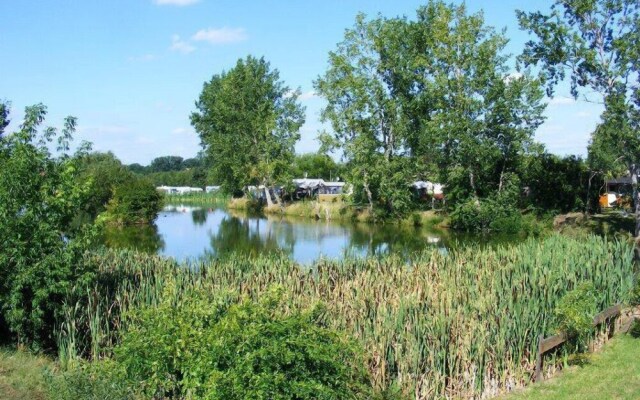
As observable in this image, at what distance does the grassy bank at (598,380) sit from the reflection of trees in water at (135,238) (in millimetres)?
18609

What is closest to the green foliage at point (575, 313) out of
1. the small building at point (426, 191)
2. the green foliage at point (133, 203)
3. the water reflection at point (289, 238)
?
the water reflection at point (289, 238)

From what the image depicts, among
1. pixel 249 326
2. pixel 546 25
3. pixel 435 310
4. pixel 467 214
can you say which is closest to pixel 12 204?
pixel 249 326

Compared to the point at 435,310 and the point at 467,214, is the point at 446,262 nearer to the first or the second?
the point at 435,310

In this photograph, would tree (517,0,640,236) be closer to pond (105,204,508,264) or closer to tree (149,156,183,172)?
pond (105,204,508,264)

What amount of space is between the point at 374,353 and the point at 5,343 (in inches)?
240

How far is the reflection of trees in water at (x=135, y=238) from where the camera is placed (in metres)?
27.3

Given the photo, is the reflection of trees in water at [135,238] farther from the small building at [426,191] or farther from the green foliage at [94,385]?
the small building at [426,191]

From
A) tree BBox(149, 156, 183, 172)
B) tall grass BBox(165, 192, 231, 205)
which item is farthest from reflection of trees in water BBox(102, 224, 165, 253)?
tree BBox(149, 156, 183, 172)

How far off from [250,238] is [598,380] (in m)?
25.1

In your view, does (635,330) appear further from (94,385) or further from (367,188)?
(367,188)

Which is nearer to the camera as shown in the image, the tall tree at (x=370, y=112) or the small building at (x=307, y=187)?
the tall tree at (x=370, y=112)

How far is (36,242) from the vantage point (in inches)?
382

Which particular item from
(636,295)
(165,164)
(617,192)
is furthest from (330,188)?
(165,164)

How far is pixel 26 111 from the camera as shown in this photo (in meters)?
10.8
